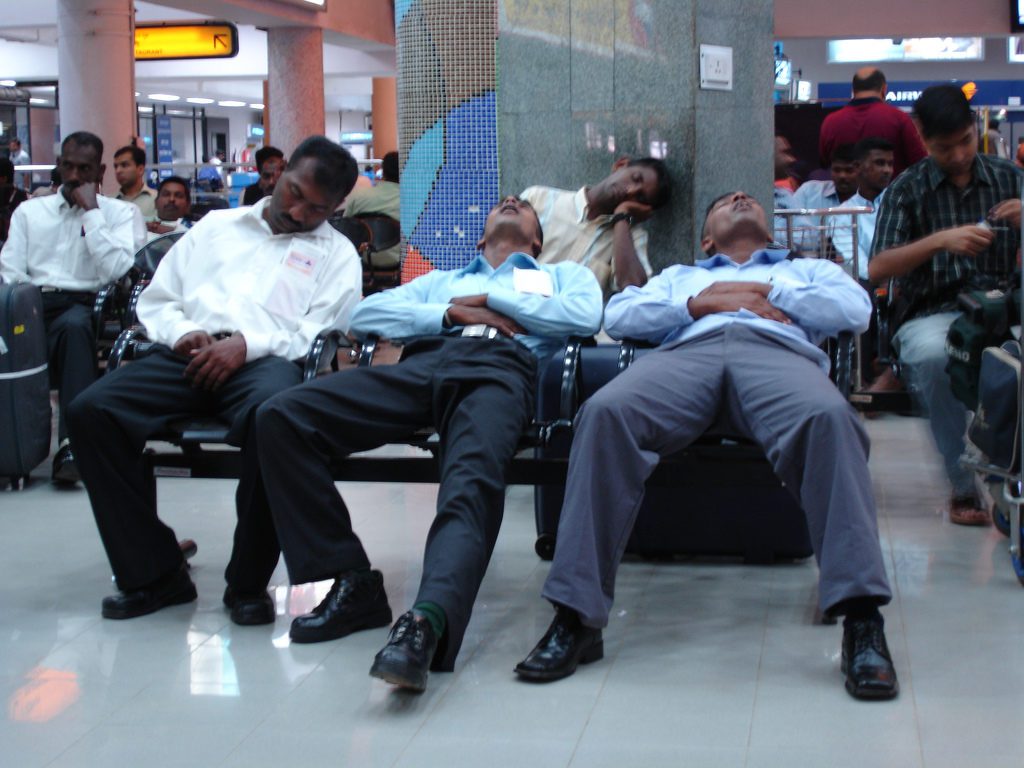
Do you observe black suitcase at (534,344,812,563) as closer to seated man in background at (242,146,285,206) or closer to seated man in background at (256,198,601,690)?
seated man in background at (256,198,601,690)

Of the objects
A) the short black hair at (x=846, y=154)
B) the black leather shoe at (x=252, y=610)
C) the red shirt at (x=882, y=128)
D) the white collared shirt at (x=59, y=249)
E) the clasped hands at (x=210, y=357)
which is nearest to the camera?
the black leather shoe at (x=252, y=610)

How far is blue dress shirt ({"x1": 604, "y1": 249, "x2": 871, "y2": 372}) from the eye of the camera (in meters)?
3.59

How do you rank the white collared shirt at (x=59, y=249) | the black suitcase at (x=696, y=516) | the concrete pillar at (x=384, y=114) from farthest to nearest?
the concrete pillar at (x=384, y=114) < the white collared shirt at (x=59, y=249) < the black suitcase at (x=696, y=516)

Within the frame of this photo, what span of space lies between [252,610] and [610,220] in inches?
71.8

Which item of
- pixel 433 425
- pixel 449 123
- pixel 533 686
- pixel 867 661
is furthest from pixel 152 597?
pixel 449 123

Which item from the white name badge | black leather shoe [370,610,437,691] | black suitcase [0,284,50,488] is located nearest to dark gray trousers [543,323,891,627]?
black leather shoe [370,610,437,691]

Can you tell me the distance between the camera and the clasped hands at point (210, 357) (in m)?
3.76

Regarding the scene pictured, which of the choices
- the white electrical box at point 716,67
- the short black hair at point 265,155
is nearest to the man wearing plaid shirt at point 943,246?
the white electrical box at point 716,67

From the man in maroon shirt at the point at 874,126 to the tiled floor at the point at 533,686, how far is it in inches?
138

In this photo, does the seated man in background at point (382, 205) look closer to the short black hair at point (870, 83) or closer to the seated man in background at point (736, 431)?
the short black hair at point (870, 83)

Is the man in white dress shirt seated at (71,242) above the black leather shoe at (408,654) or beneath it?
above

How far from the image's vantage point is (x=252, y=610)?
3551mm

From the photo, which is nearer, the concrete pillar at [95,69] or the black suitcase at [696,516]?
the black suitcase at [696,516]

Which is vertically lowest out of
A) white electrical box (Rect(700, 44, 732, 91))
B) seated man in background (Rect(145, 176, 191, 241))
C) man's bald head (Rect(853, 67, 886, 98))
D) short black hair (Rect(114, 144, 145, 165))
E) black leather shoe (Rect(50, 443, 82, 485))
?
black leather shoe (Rect(50, 443, 82, 485))
